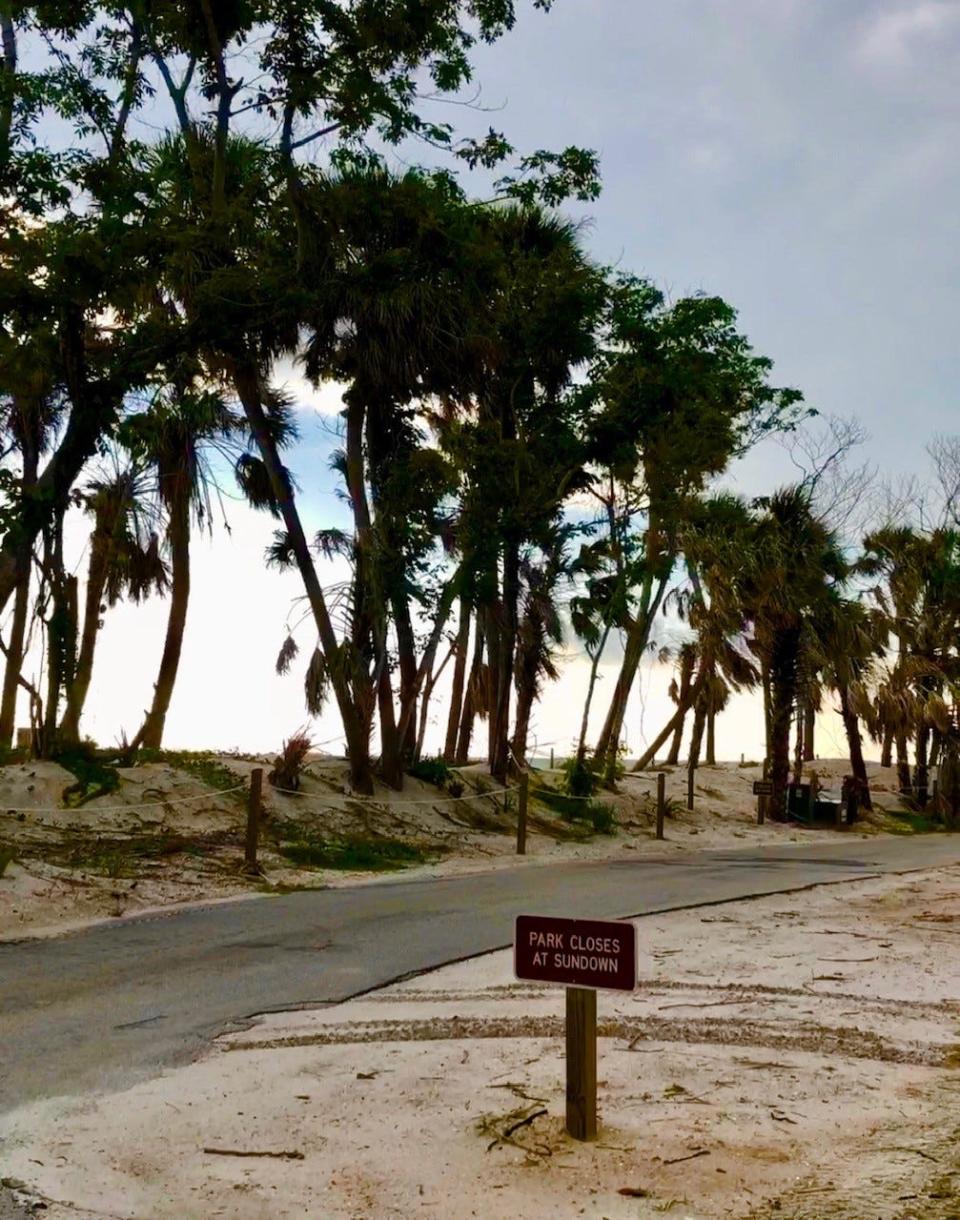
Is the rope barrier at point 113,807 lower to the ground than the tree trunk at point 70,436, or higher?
lower

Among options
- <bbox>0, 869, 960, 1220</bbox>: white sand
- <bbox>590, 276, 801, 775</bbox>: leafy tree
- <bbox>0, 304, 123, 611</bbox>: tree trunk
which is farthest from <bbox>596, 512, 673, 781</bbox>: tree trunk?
<bbox>0, 869, 960, 1220</bbox>: white sand

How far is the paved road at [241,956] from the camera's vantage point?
7.54m

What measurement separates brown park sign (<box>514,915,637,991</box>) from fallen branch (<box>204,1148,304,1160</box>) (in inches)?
47.6

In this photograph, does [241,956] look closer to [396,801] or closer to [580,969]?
[580,969]

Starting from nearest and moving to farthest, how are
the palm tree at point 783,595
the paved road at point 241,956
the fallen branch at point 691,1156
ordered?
1. the fallen branch at point 691,1156
2. the paved road at point 241,956
3. the palm tree at point 783,595

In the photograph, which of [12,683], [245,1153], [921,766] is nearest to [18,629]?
[12,683]

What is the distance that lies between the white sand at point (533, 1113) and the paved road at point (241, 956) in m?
0.45

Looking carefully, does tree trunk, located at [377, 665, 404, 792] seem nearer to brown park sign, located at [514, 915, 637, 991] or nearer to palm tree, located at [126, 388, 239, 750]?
palm tree, located at [126, 388, 239, 750]

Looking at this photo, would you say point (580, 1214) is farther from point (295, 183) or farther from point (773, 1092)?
point (295, 183)

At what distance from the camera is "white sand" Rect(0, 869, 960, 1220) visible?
5117 millimetres

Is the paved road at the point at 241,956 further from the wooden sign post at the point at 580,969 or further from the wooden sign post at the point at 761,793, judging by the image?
the wooden sign post at the point at 761,793

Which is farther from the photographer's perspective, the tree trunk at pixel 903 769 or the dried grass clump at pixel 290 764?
the tree trunk at pixel 903 769

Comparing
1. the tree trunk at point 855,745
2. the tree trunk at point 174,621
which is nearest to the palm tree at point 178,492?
the tree trunk at point 174,621

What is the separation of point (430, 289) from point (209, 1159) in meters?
18.0
